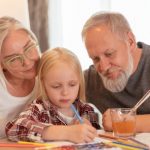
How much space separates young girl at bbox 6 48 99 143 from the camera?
1317 millimetres

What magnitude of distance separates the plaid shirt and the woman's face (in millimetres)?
159

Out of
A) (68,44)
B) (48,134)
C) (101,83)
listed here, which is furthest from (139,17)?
(48,134)

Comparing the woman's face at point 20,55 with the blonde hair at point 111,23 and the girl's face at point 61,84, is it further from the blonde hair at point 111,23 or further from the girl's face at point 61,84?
the blonde hair at point 111,23

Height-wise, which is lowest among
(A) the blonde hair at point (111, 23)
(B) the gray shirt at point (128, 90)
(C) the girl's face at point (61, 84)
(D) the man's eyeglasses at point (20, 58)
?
(B) the gray shirt at point (128, 90)

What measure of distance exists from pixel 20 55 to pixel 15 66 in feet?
0.18

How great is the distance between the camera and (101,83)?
6.24 ft

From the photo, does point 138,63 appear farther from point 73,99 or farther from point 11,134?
point 11,134

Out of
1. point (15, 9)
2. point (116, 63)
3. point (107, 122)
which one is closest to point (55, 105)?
point (107, 122)

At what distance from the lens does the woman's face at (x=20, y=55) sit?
1533mm

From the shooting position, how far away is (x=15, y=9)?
232 cm

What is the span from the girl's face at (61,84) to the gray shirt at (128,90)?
42cm

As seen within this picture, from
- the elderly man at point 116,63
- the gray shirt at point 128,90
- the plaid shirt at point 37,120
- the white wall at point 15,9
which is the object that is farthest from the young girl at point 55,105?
the white wall at point 15,9

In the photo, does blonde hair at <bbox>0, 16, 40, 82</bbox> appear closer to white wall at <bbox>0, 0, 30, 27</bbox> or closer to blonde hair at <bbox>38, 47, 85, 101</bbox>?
blonde hair at <bbox>38, 47, 85, 101</bbox>

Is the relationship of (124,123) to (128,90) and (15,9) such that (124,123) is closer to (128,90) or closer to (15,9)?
(128,90)
